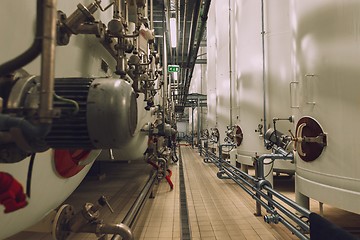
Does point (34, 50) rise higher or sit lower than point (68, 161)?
higher

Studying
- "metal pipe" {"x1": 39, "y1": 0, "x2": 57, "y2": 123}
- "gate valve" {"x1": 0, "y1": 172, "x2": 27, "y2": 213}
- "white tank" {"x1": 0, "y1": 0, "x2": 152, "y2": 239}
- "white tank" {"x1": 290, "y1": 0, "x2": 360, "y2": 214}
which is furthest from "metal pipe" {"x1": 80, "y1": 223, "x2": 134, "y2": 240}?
"white tank" {"x1": 290, "y1": 0, "x2": 360, "y2": 214}

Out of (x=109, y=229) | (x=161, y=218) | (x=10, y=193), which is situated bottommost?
(x=161, y=218)

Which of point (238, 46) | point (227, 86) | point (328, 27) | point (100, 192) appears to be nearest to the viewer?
point (328, 27)

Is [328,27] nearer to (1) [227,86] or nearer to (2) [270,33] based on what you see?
(2) [270,33]

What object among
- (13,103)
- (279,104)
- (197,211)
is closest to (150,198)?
(197,211)

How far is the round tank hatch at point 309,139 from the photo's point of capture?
1.63m

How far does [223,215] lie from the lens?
238 centimetres

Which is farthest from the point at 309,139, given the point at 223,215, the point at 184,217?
the point at 184,217

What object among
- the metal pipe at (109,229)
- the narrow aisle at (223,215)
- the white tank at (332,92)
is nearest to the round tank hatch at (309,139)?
the white tank at (332,92)

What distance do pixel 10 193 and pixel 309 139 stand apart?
1.60 metres

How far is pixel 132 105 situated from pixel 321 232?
658 mm

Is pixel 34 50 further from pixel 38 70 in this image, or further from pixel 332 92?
pixel 332 92

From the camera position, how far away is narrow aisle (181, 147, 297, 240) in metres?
1.94

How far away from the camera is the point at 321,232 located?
2.56 ft
